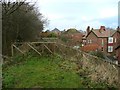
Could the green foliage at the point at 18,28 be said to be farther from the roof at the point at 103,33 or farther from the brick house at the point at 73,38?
the roof at the point at 103,33

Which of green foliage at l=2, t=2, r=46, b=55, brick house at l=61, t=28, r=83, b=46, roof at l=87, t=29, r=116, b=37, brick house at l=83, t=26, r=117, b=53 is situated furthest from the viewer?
roof at l=87, t=29, r=116, b=37

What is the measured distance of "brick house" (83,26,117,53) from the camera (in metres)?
67.9

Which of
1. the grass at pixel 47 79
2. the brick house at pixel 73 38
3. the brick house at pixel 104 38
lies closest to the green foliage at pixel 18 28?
the grass at pixel 47 79

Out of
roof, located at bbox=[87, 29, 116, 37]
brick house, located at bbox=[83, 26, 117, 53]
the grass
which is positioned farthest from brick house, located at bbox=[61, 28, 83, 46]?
Result: the grass

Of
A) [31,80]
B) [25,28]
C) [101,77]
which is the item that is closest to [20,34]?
[25,28]

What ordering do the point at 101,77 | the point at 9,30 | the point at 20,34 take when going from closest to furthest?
the point at 101,77 < the point at 9,30 < the point at 20,34

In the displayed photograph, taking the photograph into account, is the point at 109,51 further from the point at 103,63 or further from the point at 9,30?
the point at 103,63

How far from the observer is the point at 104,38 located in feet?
227

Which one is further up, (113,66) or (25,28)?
(25,28)

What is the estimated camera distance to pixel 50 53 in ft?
77.6

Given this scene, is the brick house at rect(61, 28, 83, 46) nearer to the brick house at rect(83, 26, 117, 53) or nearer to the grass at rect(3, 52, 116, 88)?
the brick house at rect(83, 26, 117, 53)

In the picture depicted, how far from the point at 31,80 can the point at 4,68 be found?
17.6 feet

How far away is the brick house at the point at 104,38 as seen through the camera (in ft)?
223

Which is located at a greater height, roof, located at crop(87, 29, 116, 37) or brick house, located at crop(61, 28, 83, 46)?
roof, located at crop(87, 29, 116, 37)
